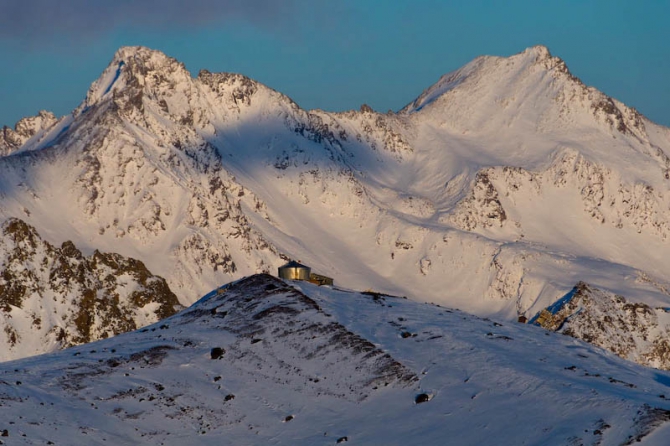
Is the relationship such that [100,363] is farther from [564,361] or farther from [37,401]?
[564,361]

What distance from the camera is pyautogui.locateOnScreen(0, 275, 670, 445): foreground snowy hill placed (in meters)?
109

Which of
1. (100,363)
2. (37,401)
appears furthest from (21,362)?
(37,401)

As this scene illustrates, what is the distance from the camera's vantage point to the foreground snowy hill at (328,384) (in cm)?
10856

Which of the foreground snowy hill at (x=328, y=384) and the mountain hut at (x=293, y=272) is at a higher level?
the mountain hut at (x=293, y=272)

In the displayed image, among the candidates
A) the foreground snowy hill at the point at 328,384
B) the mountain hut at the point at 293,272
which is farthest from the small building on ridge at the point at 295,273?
the foreground snowy hill at the point at 328,384

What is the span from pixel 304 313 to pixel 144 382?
2270cm

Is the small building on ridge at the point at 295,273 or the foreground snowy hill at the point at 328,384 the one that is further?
the small building on ridge at the point at 295,273

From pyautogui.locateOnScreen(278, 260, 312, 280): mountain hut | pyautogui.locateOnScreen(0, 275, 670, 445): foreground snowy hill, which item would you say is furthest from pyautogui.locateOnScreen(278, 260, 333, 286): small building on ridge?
pyautogui.locateOnScreen(0, 275, 670, 445): foreground snowy hill

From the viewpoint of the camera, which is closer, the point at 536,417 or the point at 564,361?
the point at 536,417

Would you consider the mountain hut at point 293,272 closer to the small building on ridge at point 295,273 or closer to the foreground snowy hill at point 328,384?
the small building on ridge at point 295,273

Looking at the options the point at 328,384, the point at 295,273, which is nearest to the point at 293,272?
the point at 295,273

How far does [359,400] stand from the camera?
120 meters

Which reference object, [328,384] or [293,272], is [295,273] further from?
[328,384]

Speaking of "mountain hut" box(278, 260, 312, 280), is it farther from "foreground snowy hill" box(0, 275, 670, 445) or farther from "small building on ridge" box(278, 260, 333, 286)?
"foreground snowy hill" box(0, 275, 670, 445)
